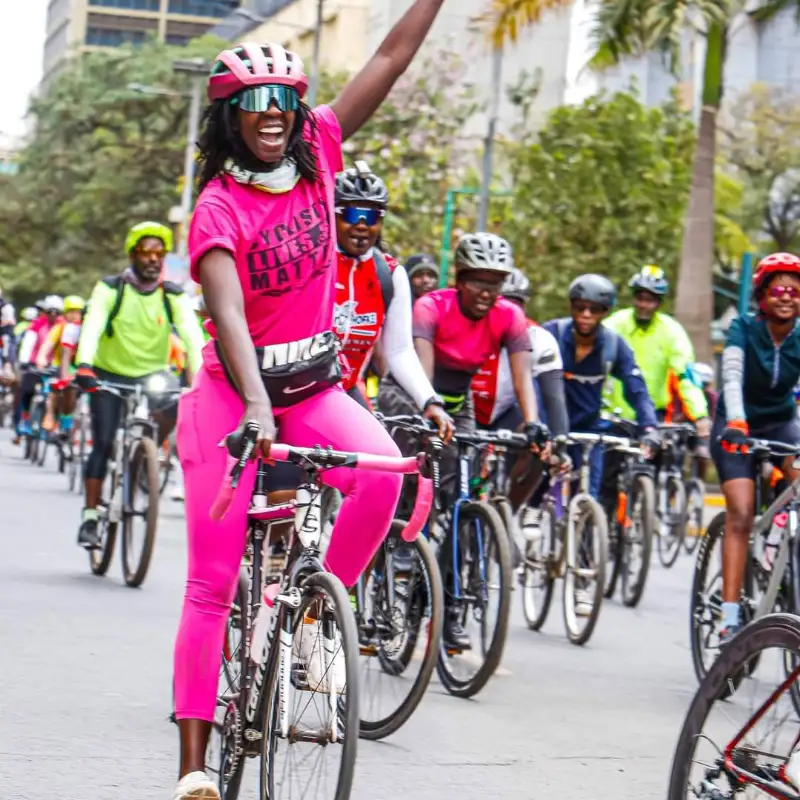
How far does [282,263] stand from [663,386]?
937cm

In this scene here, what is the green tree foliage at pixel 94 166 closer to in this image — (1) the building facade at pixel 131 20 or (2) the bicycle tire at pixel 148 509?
(2) the bicycle tire at pixel 148 509

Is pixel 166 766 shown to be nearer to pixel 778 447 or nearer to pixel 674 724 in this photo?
pixel 674 724

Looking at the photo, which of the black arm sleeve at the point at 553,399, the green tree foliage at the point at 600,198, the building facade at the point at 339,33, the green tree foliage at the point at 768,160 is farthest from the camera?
the building facade at the point at 339,33

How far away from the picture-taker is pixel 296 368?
5230 millimetres

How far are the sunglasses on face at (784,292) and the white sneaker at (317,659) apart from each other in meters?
4.05

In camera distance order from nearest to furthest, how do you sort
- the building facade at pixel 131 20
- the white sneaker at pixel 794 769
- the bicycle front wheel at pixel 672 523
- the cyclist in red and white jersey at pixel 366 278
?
1. the white sneaker at pixel 794 769
2. the cyclist in red and white jersey at pixel 366 278
3. the bicycle front wheel at pixel 672 523
4. the building facade at pixel 131 20

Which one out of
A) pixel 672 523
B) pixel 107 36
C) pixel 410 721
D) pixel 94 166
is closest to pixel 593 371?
pixel 410 721

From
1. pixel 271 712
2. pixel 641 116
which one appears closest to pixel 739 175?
pixel 641 116

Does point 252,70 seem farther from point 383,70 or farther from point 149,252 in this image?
point 149,252

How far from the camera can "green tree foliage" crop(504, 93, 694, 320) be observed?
33.3m

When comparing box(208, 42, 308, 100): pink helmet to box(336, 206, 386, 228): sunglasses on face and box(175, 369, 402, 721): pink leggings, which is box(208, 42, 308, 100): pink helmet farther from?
box(336, 206, 386, 228): sunglasses on face

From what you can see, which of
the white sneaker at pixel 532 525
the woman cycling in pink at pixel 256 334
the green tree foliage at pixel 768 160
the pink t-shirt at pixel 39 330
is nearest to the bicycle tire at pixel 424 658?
the woman cycling in pink at pixel 256 334

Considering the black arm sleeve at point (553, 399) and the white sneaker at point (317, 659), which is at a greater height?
the black arm sleeve at point (553, 399)

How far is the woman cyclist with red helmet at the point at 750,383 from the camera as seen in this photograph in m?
8.38
